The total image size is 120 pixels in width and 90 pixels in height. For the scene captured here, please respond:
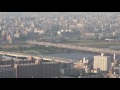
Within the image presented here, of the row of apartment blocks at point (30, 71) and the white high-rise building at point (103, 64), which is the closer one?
the row of apartment blocks at point (30, 71)

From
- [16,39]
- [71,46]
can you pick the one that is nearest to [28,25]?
[16,39]

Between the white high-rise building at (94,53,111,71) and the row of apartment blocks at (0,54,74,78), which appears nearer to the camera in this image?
the row of apartment blocks at (0,54,74,78)

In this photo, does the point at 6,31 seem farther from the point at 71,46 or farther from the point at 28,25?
the point at 71,46

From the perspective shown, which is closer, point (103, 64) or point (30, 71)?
point (30, 71)
